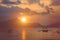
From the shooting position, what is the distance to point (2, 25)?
101 inches

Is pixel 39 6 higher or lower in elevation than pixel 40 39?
higher

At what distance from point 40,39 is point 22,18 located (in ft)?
0.91

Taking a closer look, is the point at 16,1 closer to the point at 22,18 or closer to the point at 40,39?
the point at 22,18

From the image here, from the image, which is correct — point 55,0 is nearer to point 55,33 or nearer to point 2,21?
point 55,33

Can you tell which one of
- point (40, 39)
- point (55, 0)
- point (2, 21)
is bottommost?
point (40, 39)

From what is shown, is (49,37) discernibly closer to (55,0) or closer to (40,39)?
(40,39)

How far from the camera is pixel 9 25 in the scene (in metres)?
2.56

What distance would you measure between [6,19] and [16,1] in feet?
0.68

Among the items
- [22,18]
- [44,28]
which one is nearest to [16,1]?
[22,18]

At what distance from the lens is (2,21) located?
257cm

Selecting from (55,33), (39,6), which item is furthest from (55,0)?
(55,33)

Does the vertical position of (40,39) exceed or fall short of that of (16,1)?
it falls short

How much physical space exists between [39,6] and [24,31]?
11.5 inches

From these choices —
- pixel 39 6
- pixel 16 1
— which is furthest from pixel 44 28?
pixel 16 1
